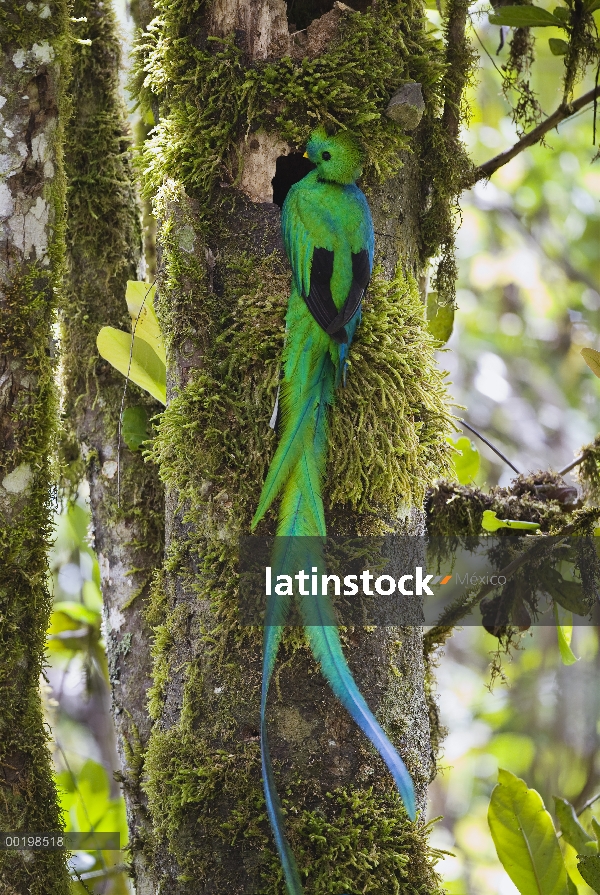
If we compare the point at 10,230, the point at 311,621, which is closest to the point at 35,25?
the point at 10,230

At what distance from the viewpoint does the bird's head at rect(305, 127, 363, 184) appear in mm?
1641

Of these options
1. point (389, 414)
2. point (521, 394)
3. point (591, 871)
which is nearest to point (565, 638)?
point (591, 871)

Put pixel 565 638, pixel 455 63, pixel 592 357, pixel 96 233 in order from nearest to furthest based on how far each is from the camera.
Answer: pixel 592 357 → pixel 455 63 → pixel 565 638 → pixel 96 233

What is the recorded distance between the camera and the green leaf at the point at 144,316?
1902mm

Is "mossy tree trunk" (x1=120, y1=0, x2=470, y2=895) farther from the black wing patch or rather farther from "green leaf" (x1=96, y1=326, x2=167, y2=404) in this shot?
"green leaf" (x1=96, y1=326, x2=167, y2=404)

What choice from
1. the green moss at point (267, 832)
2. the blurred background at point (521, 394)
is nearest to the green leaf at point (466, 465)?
the green moss at point (267, 832)

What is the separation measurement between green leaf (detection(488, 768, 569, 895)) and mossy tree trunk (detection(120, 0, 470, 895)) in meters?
0.18

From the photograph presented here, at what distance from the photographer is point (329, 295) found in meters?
1.58

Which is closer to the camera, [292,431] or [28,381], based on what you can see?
[292,431]

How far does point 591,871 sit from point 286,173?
1583 mm

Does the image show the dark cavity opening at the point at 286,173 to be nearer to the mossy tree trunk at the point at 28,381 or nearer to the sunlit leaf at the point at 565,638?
the mossy tree trunk at the point at 28,381

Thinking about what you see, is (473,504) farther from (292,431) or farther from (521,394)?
(521,394)

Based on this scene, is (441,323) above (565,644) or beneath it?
above

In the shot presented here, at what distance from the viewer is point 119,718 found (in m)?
1.95
